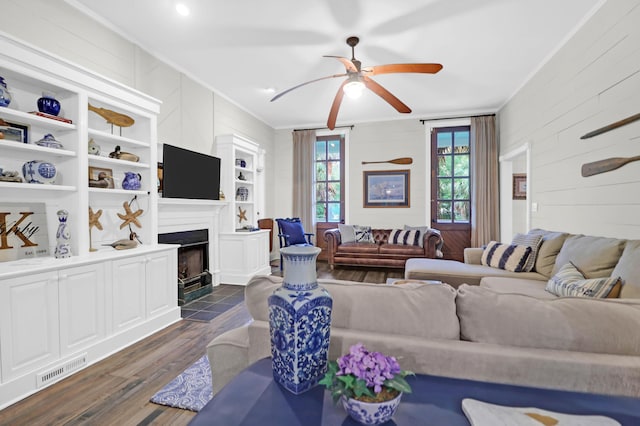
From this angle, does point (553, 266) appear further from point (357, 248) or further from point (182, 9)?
point (182, 9)

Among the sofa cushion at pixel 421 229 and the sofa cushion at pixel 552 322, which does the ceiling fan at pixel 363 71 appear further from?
the sofa cushion at pixel 421 229

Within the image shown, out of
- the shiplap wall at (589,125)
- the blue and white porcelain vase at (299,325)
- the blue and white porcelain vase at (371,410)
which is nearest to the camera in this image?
the blue and white porcelain vase at (371,410)

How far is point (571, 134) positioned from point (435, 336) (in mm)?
3289

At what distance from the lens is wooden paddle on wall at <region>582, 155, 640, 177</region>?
7.74 ft

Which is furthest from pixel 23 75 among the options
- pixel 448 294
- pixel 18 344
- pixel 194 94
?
pixel 448 294

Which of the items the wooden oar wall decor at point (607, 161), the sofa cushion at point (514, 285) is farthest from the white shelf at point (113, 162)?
the wooden oar wall decor at point (607, 161)

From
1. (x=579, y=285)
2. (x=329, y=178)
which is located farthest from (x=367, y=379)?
(x=329, y=178)

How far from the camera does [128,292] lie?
2611mm

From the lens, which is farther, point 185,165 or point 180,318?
point 185,165

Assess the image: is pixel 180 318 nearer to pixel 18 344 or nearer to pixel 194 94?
pixel 18 344

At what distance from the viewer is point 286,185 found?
687 cm

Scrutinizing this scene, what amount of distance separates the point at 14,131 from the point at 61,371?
1.71 meters

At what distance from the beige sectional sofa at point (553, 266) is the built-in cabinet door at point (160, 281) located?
2.58 metres

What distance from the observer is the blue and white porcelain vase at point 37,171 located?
7.29 feet
